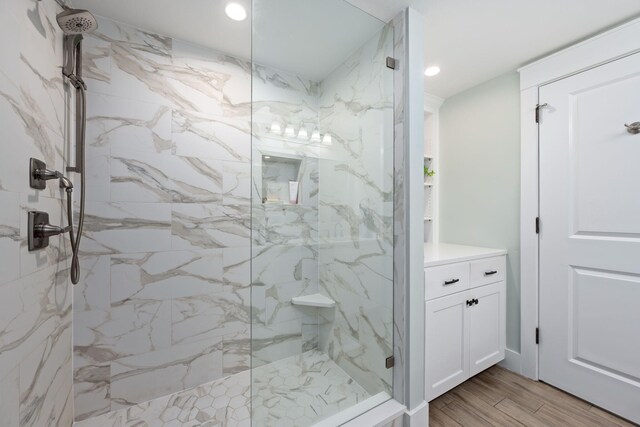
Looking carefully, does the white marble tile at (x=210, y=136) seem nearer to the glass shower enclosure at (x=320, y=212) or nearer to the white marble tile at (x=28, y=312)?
the glass shower enclosure at (x=320, y=212)

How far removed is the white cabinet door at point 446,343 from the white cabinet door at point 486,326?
7cm

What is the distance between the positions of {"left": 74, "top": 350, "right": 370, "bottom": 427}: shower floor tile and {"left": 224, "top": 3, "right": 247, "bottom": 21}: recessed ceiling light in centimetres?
183

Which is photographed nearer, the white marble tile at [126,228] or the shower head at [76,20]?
the shower head at [76,20]

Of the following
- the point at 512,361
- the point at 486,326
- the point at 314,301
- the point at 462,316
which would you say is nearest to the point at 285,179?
the point at 314,301

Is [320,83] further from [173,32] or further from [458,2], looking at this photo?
[173,32]

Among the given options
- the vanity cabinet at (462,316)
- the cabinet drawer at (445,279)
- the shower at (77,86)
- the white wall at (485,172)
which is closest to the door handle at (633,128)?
the white wall at (485,172)

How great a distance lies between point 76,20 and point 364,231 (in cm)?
159

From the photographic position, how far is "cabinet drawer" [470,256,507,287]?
1697 mm

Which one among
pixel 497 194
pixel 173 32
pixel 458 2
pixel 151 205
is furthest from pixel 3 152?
pixel 497 194

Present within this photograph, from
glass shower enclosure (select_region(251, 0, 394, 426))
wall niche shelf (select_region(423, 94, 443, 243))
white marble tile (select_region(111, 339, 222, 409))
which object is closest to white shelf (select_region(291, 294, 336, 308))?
glass shower enclosure (select_region(251, 0, 394, 426))

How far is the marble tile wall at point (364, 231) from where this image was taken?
1389mm

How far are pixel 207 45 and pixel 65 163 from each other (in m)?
1.07

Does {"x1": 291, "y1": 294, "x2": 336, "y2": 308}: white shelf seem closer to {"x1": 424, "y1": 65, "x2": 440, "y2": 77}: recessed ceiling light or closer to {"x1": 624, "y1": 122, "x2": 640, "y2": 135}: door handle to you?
{"x1": 424, "y1": 65, "x2": 440, "y2": 77}: recessed ceiling light

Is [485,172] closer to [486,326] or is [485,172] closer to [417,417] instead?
[486,326]
